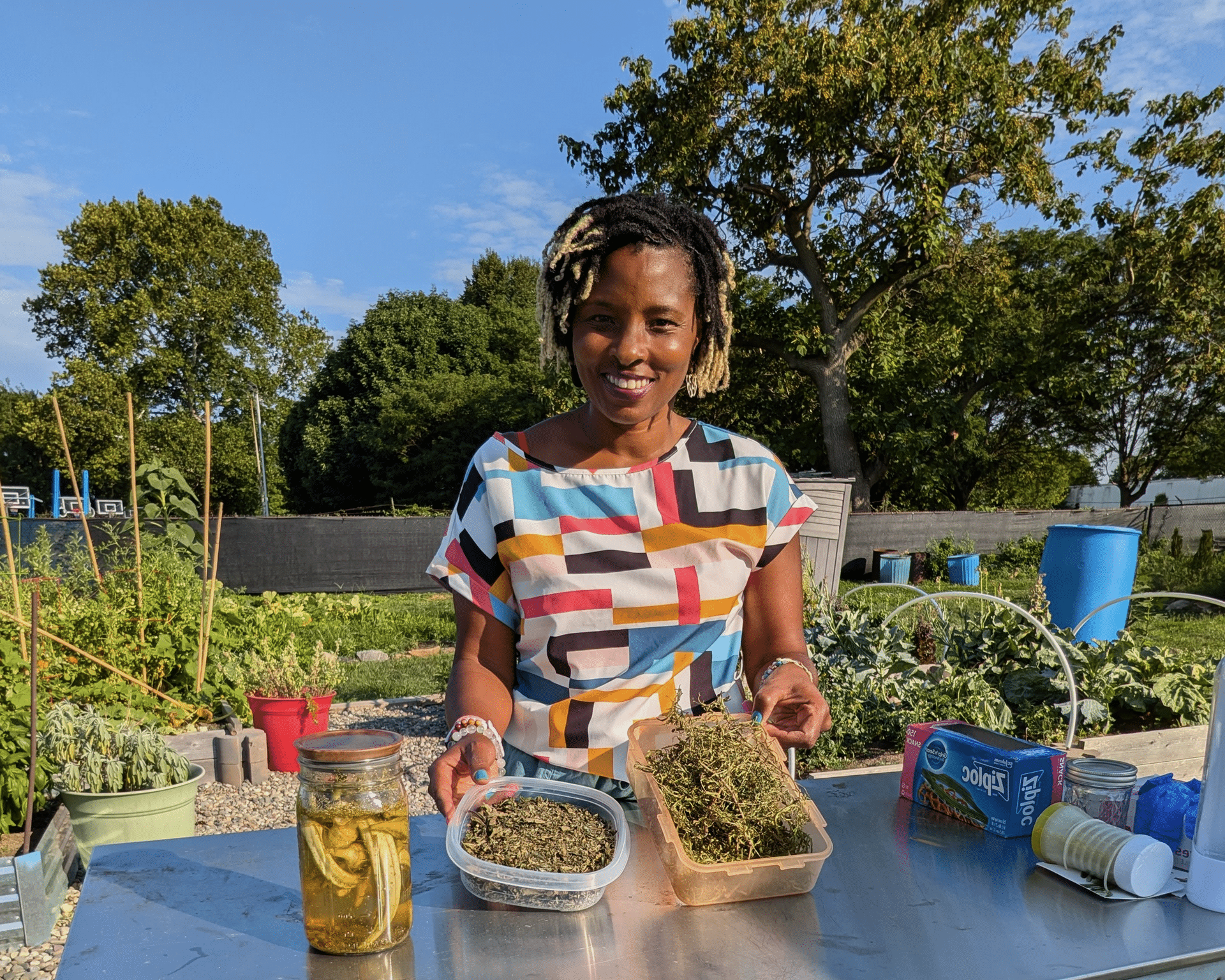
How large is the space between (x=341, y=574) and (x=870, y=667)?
931 centimetres

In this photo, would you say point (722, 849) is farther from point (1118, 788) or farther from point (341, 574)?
point (341, 574)

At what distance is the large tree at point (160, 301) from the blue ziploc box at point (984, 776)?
3155 cm

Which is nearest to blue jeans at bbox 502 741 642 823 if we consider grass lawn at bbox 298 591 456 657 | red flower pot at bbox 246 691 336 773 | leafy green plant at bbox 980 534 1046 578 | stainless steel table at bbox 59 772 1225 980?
stainless steel table at bbox 59 772 1225 980

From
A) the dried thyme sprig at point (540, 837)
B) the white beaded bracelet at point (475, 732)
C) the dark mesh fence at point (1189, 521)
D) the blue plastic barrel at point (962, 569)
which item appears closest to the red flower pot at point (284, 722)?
the white beaded bracelet at point (475, 732)

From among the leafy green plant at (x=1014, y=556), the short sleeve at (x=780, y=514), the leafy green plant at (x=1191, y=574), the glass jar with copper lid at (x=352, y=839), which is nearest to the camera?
the glass jar with copper lid at (x=352, y=839)

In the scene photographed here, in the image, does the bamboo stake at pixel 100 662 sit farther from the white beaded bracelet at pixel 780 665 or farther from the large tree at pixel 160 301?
the large tree at pixel 160 301

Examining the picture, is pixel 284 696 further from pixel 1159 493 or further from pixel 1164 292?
pixel 1159 493

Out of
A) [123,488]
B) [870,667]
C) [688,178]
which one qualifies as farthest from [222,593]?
[123,488]

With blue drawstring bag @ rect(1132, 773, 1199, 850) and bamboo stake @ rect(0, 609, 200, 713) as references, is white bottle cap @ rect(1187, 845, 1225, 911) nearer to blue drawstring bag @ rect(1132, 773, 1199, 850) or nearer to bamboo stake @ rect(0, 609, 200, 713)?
blue drawstring bag @ rect(1132, 773, 1199, 850)

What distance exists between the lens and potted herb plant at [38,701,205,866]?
11.3 feet

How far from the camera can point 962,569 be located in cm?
1265

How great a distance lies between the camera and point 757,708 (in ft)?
4.68

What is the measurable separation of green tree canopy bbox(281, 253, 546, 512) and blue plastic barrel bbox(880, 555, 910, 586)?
13.5 metres

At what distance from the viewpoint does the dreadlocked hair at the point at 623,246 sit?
158cm
